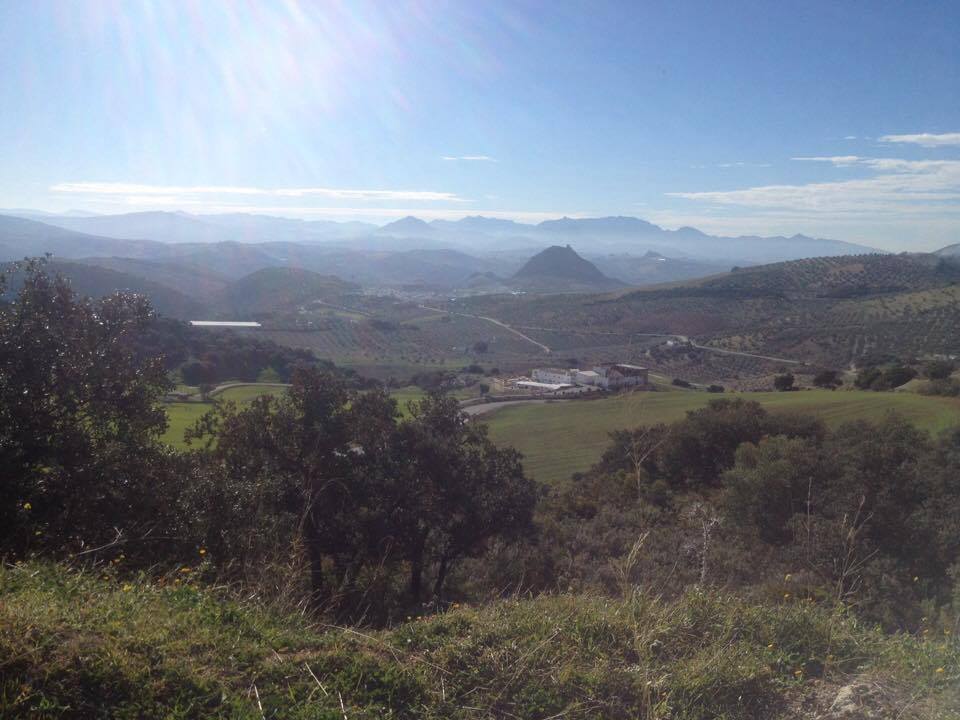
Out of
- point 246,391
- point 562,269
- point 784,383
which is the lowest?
point 246,391

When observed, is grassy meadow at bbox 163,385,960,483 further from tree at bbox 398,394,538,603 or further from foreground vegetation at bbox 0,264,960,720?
foreground vegetation at bbox 0,264,960,720

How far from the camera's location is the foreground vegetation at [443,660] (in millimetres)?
2377

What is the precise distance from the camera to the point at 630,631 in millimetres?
3291

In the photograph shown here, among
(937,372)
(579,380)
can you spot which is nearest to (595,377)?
(579,380)

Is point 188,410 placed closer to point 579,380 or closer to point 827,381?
point 579,380

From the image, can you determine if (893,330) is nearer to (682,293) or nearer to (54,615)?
(682,293)

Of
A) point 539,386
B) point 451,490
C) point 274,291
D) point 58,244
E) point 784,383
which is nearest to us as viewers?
point 451,490

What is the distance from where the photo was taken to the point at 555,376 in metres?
34.2

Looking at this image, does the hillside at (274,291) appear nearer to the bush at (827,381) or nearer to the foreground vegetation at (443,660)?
the bush at (827,381)

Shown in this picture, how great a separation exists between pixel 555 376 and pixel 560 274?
102833 millimetres

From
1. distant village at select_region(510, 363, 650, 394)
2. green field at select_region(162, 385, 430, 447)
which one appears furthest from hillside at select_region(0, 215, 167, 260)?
distant village at select_region(510, 363, 650, 394)

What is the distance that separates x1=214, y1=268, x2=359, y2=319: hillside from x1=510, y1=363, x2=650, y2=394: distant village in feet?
120

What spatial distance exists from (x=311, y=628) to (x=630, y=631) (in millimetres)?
1641

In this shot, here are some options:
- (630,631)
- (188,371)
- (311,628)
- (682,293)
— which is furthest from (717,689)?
(682,293)
